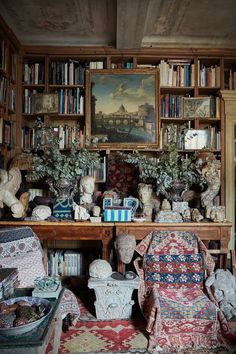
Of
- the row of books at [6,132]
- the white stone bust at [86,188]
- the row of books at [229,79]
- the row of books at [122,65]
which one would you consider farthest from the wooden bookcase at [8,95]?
the row of books at [229,79]

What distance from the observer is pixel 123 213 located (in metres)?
2.79

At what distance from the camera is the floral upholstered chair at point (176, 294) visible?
7.04 feet

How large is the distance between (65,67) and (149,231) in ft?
7.30

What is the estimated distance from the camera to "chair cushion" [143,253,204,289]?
254 cm

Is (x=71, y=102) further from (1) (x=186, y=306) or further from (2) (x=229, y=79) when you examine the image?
(1) (x=186, y=306)

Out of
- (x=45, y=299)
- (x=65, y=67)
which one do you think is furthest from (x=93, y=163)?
(x=45, y=299)

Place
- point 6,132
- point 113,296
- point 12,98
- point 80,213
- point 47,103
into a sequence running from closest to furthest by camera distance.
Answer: point 113,296 < point 80,213 < point 6,132 < point 12,98 < point 47,103

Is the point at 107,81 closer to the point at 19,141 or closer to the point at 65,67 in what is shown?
the point at 65,67

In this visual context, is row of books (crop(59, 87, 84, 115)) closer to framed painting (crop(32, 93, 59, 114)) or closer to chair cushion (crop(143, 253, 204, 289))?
framed painting (crop(32, 93, 59, 114))

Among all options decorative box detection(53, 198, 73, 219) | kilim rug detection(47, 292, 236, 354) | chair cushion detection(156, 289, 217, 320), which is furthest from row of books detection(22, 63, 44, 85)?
chair cushion detection(156, 289, 217, 320)

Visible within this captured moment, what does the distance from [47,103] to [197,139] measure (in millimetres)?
1858

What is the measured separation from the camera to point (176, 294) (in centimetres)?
241

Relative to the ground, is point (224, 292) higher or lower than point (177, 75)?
lower

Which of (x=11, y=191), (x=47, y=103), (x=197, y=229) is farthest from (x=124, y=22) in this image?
(x=197, y=229)
